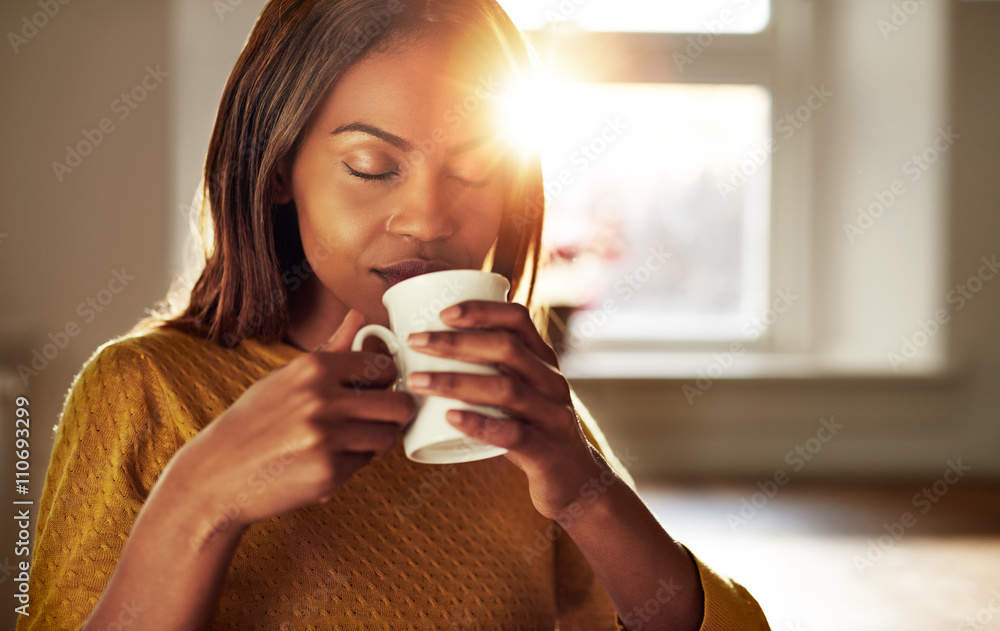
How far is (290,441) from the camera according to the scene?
49 centimetres

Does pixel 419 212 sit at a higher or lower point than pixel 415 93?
lower

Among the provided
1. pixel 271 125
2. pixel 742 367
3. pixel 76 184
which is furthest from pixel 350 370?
pixel 742 367

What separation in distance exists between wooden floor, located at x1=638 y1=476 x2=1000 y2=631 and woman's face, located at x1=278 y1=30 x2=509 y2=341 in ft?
1.64

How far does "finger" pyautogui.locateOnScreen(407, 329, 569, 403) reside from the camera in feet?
1.70

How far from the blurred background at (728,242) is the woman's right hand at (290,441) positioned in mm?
1095

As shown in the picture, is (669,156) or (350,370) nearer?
(350,370)

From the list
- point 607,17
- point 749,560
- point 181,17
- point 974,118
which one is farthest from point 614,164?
point 749,560

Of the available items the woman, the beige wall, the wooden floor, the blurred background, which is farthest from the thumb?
the beige wall

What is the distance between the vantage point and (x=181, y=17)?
92.7 inches

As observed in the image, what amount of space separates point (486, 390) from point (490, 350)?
0.03m

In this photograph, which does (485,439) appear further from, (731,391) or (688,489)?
(731,391)

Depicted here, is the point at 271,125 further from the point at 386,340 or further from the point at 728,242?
the point at 728,242

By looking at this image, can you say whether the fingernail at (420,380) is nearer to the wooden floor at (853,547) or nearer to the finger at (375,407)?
the finger at (375,407)

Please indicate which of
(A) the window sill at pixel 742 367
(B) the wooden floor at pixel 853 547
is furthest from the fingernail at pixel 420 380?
(A) the window sill at pixel 742 367
